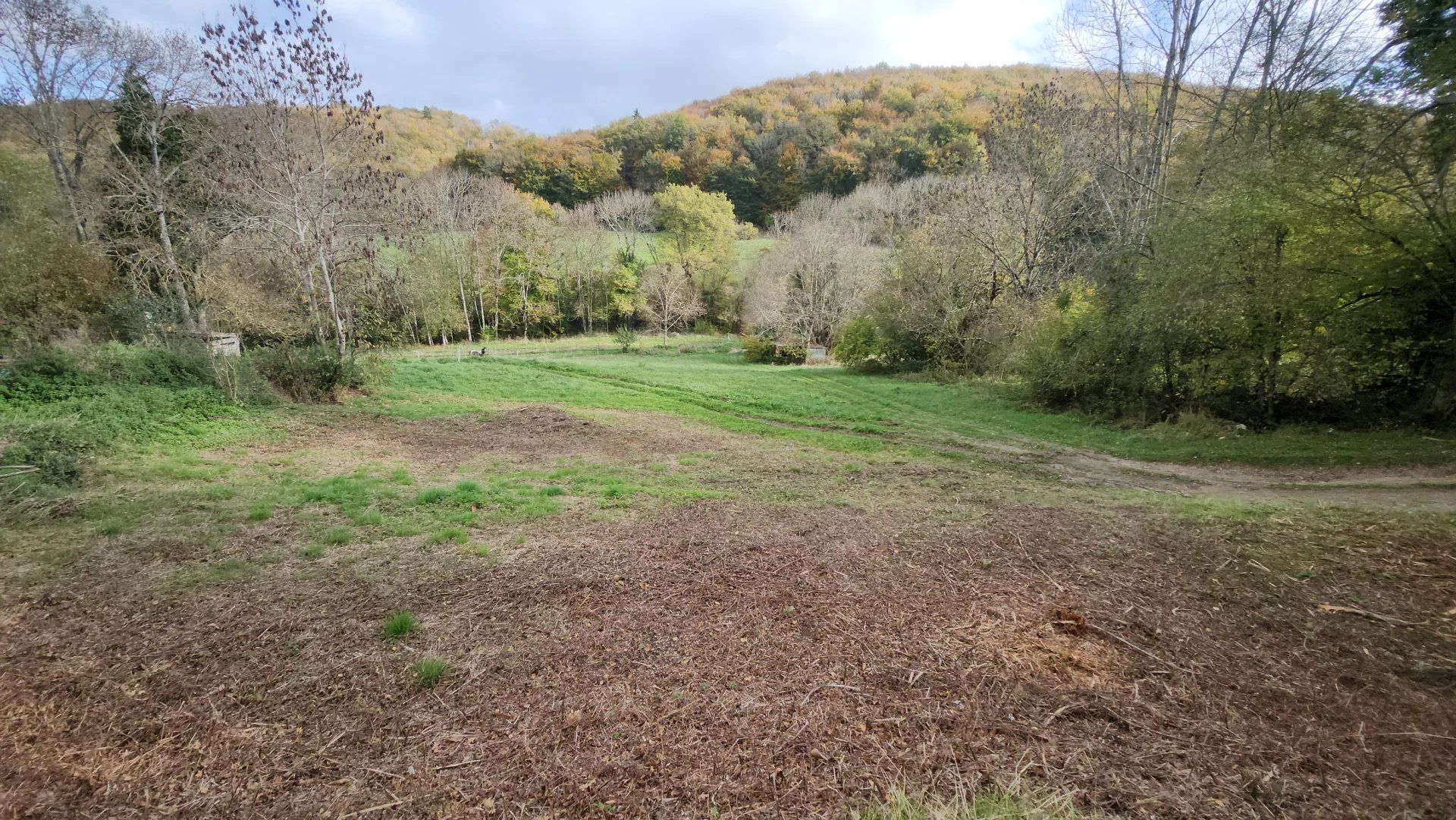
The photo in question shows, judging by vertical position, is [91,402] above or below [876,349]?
above

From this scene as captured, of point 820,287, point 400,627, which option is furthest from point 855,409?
point 820,287

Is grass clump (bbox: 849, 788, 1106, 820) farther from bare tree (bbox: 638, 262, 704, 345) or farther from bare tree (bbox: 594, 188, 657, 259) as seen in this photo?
bare tree (bbox: 594, 188, 657, 259)

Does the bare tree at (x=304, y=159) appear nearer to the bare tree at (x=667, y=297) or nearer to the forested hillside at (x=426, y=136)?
the bare tree at (x=667, y=297)

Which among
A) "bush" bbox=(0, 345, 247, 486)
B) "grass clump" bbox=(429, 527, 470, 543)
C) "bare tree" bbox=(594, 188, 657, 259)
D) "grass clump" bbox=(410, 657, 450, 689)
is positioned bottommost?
"grass clump" bbox=(429, 527, 470, 543)

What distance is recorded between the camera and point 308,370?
15195mm

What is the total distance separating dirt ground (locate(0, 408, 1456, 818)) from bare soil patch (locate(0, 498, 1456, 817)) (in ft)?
0.06

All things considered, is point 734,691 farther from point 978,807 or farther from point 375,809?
point 375,809

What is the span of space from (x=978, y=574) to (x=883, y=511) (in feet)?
7.16

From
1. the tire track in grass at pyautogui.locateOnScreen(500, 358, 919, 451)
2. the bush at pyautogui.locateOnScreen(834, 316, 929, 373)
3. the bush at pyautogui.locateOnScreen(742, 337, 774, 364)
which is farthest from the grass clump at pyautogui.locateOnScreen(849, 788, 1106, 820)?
the bush at pyautogui.locateOnScreen(742, 337, 774, 364)

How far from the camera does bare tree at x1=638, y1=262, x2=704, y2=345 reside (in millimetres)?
45375

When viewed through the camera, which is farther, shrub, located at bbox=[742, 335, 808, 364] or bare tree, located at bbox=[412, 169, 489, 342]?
bare tree, located at bbox=[412, 169, 489, 342]

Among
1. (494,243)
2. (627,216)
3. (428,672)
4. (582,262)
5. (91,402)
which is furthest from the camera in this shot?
(627,216)

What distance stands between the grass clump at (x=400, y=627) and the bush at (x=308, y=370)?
14.0 m

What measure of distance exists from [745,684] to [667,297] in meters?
42.3
